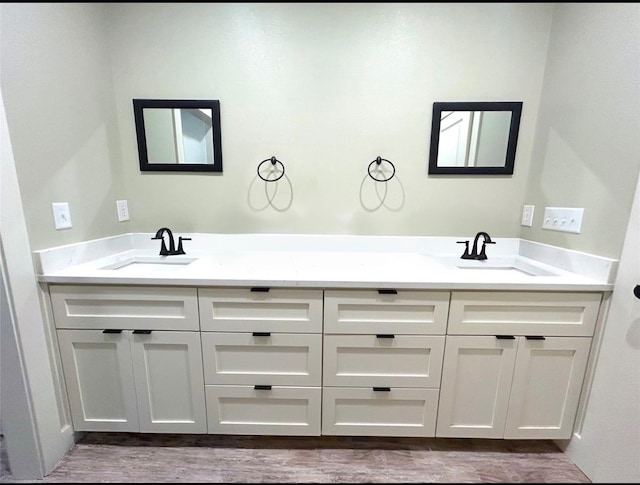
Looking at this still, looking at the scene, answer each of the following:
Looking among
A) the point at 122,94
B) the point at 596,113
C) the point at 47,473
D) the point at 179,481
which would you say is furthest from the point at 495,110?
the point at 47,473

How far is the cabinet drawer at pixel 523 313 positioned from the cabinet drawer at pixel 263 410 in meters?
0.77

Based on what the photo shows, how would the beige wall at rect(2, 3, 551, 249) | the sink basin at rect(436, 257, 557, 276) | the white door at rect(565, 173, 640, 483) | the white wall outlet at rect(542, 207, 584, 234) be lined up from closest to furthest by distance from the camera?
the white door at rect(565, 173, 640, 483) → the white wall outlet at rect(542, 207, 584, 234) → the beige wall at rect(2, 3, 551, 249) → the sink basin at rect(436, 257, 557, 276)

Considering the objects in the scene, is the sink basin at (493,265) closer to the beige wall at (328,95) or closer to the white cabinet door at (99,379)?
the beige wall at (328,95)

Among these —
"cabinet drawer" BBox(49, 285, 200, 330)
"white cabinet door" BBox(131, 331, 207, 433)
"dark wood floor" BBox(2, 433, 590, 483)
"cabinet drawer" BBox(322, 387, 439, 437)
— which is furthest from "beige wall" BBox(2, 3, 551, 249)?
"dark wood floor" BBox(2, 433, 590, 483)

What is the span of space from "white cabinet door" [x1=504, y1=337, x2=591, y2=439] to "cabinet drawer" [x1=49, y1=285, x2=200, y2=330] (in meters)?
1.52

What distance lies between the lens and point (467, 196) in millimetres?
1589

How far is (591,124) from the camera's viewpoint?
120 centimetres

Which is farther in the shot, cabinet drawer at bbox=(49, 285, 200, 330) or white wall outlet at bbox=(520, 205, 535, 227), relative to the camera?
white wall outlet at bbox=(520, 205, 535, 227)

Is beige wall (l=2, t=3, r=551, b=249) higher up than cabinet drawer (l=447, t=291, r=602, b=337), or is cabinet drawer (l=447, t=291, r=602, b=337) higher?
beige wall (l=2, t=3, r=551, b=249)

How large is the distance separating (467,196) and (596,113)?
0.62 m

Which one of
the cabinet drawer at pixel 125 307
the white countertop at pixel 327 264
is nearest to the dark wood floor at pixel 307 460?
the cabinet drawer at pixel 125 307

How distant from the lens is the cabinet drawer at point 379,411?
1.24 meters

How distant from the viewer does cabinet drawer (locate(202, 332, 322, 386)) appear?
120 cm

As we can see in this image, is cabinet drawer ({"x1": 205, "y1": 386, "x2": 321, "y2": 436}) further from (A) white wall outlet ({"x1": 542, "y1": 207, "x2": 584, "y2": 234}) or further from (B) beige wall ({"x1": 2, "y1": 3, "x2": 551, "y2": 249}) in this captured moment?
(A) white wall outlet ({"x1": 542, "y1": 207, "x2": 584, "y2": 234})
